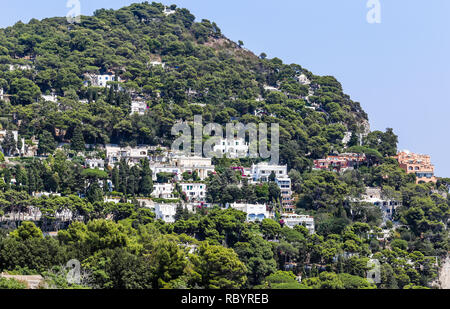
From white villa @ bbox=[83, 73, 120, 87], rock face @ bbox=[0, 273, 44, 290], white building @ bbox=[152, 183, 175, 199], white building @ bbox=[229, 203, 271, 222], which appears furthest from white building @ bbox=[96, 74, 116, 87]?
rock face @ bbox=[0, 273, 44, 290]

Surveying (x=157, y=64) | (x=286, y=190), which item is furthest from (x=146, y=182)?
(x=157, y=64)

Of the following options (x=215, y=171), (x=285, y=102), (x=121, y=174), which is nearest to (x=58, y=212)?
(x=121, y=174)

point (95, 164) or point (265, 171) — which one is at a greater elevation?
point (95, 164)

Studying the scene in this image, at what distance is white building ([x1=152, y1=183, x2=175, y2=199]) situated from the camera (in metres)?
45.5

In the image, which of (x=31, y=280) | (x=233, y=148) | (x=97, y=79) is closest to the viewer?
(x=31, y=280)

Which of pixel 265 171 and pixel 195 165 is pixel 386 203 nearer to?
pixel 265 171

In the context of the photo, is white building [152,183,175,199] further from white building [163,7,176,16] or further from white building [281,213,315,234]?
white building [163,7,176,16]

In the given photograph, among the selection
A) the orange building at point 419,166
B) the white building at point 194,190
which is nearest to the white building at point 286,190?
the white building at point 194,190

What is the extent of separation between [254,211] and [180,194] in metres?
4.80

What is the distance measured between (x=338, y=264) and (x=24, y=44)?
1476 inches

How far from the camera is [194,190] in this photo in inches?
1822
